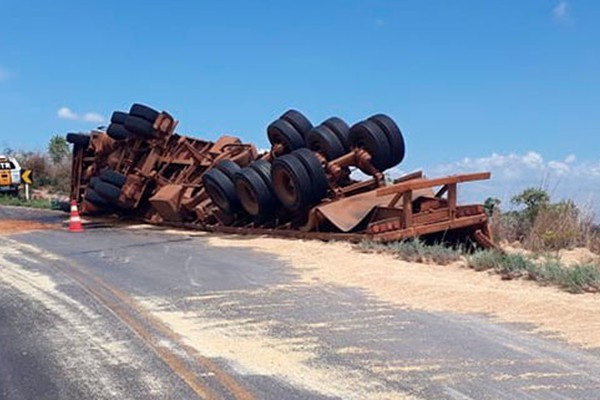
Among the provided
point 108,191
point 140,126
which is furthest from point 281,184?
point 108,191

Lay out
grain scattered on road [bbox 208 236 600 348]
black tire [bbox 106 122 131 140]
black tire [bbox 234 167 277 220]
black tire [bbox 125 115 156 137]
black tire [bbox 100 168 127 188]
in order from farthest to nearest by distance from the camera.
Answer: black tire [bbox 106 122 131 140] < black tire [bbox 100 168 127 188] < black tire [bbox 125 115 156 137] < black tire [bbox 234 167 277 220] < grain scattered on road [bbox 208 236 600 348]

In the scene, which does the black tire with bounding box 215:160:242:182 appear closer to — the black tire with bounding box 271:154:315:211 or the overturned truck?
the overturned truck

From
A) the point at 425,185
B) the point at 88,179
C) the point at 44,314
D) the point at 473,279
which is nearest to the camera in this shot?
the point at 44,314

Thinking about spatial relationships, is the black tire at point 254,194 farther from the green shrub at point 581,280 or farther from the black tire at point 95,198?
the green shrub at point 581,280

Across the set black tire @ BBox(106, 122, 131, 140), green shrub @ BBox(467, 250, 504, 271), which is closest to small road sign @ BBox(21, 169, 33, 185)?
black tire @ BBox(106, 122, 131, 140)

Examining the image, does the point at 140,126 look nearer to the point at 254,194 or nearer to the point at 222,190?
the point at 222,190

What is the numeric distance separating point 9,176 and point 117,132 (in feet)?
59.6

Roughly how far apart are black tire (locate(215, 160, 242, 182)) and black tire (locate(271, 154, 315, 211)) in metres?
1.88

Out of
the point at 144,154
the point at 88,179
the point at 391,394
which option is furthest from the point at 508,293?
the point at 88,179

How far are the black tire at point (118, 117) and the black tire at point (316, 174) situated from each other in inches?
326

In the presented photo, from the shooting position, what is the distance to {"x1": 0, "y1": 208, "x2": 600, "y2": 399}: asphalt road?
525 cm

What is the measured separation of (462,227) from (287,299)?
6.24 m

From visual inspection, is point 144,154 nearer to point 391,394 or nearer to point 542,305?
point 542,305

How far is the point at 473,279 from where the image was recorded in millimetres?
9930
